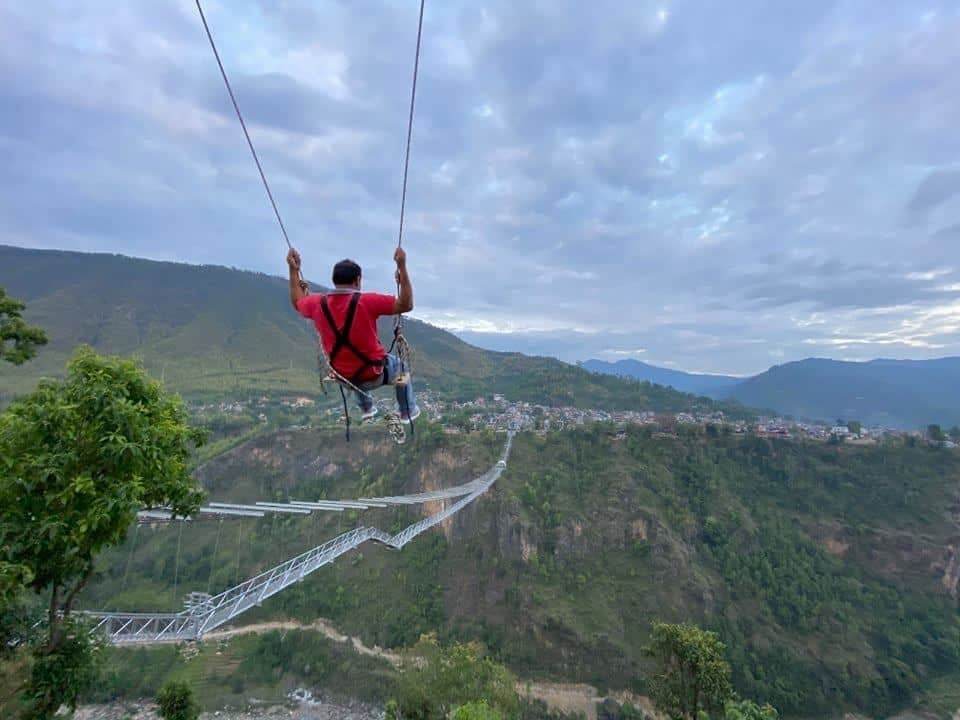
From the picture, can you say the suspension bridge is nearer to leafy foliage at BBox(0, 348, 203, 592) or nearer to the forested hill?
leafy foliage at BBox(0, 348, 203, 592)

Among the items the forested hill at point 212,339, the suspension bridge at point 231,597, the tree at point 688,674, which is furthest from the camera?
the forested hill at point 212,339

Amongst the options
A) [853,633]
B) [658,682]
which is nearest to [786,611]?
[853,633]

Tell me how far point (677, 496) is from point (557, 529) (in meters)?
8.60

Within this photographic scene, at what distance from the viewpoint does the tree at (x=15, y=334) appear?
21.0ft

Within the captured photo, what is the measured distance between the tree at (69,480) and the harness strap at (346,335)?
7.03 ft

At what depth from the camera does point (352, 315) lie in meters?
2.69

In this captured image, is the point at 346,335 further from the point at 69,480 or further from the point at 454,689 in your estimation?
the point at 454,689

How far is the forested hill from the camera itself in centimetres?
5669

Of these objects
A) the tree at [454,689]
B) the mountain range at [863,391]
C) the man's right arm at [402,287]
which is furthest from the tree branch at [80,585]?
the mountain range at [863,391]

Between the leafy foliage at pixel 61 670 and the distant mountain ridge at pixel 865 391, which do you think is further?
the distant mountain ridge at pixel 865 391

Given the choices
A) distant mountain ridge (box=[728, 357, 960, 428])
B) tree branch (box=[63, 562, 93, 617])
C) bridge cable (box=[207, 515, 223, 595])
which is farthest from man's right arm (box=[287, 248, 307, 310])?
distant mountain ridge (box=[728, 357, 960, 428])

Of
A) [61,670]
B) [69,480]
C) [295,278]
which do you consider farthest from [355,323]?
[61,670]

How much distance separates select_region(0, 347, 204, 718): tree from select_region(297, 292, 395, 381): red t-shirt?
6.76 ft

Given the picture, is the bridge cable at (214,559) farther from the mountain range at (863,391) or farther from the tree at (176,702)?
the mountain range at (863,391)
